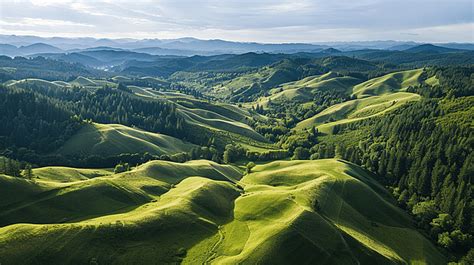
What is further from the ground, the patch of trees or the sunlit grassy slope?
the sunlit grassy slope

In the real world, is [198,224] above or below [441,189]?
above

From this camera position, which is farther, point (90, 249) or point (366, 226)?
point (366, 226)

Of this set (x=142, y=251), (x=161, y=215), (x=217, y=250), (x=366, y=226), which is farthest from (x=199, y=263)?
(x=366, y=226)

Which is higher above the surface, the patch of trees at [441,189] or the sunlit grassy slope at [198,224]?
the sunlit grassy slope at [198,224]

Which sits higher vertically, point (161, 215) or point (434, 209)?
point (161, 215)

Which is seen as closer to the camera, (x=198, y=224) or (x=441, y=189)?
(x=198, y=224)

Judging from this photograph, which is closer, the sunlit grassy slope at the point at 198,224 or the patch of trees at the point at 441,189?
the sunlit grassy slope at the point at 198,224

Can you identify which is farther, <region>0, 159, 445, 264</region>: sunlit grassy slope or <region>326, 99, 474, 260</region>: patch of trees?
<region>326, 99, 474, 260</region>: patch of trees

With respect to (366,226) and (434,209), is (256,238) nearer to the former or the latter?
(366,226)
